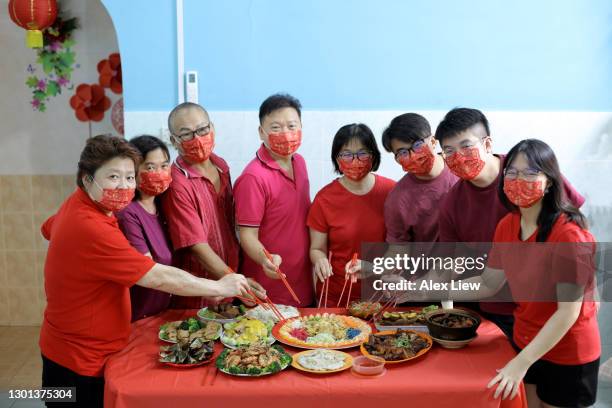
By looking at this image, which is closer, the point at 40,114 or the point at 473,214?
the point at 473,214

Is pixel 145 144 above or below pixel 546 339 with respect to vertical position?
above

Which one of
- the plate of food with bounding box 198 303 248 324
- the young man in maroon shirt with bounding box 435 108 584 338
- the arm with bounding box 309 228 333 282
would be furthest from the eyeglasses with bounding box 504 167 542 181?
the plate of food with bounding box 198 303 248 324

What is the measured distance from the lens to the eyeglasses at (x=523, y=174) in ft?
6.88

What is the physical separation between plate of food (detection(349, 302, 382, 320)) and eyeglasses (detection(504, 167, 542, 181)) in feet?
2.64

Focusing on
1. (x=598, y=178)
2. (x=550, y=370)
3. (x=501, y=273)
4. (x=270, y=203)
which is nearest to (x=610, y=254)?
(x=598, y=178)

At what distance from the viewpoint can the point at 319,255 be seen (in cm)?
292

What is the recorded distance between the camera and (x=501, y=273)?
8.06 feet

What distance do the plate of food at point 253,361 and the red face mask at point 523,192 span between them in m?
0.99

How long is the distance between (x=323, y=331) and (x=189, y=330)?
53 centimetres

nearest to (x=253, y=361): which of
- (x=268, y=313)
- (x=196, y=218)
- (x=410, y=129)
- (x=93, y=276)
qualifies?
(x=268, y=313)

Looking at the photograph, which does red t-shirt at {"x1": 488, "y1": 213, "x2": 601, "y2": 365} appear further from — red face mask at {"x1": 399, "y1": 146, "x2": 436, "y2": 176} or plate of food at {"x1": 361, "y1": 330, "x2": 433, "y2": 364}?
red face mask at {"x1": 399, "y1": 146, "x2": 436, "y2": 176}

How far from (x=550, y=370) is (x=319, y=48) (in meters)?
2.58

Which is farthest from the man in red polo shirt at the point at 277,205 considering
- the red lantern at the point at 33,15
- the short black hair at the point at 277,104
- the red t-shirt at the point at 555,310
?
the red lantern at the point at 33,15

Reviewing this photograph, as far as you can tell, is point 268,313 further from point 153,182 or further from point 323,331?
point 153,182
